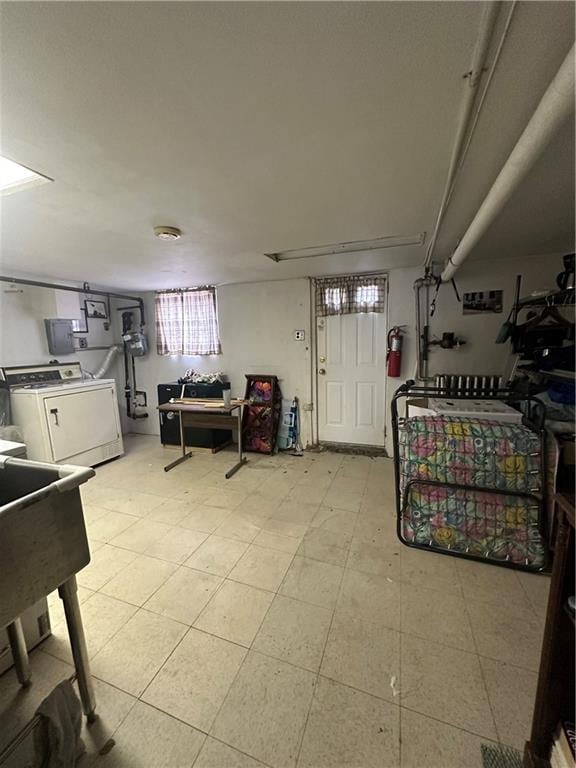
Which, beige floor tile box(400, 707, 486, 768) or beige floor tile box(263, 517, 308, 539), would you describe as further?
beige floor tile box(263, 517, 308, 539)

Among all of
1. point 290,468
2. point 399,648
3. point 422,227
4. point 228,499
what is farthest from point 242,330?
point 399,648

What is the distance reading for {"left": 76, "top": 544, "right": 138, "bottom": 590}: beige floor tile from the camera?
1846 millimetres

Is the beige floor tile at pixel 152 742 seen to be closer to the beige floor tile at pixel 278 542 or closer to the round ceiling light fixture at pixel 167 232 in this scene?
the beige floor tile at pixel 278 542

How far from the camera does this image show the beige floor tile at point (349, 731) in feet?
3.39

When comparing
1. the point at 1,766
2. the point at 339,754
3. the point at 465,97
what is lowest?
the point at 339,754

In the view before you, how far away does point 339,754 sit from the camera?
105cm

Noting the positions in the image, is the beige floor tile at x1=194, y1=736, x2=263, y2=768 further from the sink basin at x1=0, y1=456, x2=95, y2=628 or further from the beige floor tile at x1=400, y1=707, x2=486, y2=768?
the sink basin at x1=0, y1=456, x2=95, y2=628

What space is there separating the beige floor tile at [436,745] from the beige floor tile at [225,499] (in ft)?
5.98

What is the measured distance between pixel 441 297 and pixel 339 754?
11.7 ft

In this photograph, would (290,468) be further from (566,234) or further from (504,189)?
(566,234)

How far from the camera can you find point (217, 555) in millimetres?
2049

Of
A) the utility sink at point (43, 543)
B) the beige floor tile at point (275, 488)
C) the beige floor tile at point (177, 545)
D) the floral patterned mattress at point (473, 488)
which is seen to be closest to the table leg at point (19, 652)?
the utility sink at point (43, 543)

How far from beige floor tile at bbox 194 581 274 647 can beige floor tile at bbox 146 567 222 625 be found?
54 millimetres

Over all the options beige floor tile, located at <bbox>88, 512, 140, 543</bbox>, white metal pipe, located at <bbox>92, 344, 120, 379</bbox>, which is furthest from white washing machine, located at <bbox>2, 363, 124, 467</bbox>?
beige floor tile, located at <bbox>88, 512, 140, 543</bbox>
